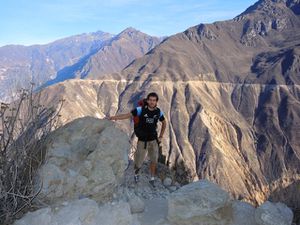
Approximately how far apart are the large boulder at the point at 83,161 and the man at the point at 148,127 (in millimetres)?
1277

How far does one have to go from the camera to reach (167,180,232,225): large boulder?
18.3 feet

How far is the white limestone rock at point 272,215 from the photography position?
543 centimetres

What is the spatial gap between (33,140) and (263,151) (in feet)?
402

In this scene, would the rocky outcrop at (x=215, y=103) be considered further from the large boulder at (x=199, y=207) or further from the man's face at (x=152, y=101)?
the large boulder at (x=199, y=207)

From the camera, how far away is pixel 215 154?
115m

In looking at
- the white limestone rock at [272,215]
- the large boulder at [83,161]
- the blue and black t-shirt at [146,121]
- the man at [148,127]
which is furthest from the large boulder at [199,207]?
the blue and black t-shirt at [146,121]

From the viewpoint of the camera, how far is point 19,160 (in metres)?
5.44

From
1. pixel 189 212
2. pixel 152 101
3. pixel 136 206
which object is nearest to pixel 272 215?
pixel 189 212

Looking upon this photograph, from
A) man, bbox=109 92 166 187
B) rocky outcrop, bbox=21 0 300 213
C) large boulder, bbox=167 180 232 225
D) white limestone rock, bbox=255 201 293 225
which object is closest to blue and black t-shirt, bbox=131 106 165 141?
man, bbox=109 92 166 187

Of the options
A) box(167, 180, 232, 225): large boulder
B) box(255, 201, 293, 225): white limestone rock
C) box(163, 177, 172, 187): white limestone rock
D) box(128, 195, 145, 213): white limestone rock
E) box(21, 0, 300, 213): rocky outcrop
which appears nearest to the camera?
box(255, 201, 293, 225): white limestone rock

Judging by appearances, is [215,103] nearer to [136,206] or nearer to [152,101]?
[152,101]

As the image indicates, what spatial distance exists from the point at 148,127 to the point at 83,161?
243cm

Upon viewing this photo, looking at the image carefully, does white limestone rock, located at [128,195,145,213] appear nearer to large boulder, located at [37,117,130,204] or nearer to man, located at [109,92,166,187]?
large boulder, located at [37,117,130,204]

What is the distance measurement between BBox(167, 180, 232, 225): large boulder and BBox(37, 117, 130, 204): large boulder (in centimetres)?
89
